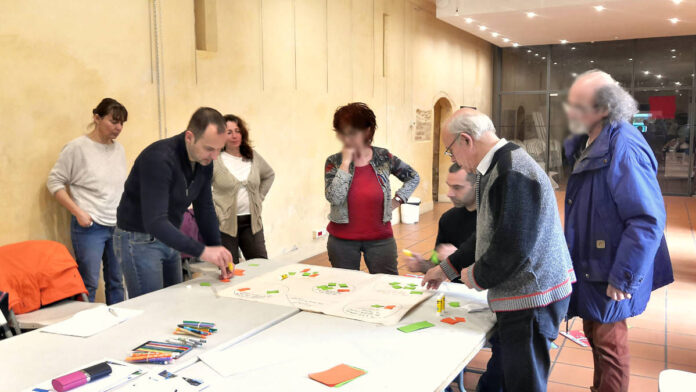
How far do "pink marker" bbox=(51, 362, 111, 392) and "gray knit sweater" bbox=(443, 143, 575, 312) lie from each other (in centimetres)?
126

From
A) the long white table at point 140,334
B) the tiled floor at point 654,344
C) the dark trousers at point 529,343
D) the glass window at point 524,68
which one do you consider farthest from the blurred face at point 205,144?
the glass window at point 524,68

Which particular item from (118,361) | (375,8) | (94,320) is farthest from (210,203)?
(375,8)

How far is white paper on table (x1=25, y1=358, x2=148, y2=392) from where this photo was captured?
5.58ft

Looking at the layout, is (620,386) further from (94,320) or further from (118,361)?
(94,320)

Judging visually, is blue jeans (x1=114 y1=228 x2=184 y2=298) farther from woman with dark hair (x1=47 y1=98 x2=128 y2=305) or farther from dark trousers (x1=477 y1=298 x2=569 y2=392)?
dark trousers (x1=477 y1=298 x2=569 y2=392)

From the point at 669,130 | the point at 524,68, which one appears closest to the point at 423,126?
the point at 524,68

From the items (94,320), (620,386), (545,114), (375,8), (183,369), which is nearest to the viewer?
(183,369)

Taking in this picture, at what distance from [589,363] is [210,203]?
2.64 m

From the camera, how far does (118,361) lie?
1.89 meters

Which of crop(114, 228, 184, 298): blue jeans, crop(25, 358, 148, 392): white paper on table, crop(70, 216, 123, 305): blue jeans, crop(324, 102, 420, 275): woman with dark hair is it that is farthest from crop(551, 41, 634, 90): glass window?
crop(25, 358, 148, 392): white paper on table

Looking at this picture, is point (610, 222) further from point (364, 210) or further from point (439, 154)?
point (439, 154)

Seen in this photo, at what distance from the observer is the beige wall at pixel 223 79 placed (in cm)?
397

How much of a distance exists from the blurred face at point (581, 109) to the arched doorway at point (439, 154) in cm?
925

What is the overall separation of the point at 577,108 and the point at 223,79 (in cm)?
390
